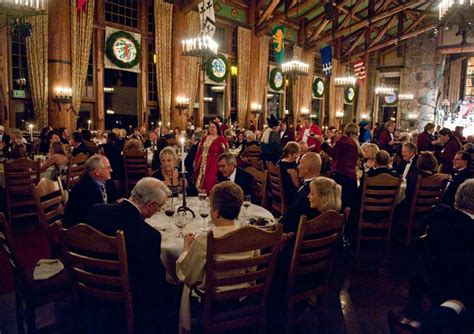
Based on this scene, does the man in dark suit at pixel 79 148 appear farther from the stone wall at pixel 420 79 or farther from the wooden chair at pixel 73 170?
the stone wall at pixel 420 79

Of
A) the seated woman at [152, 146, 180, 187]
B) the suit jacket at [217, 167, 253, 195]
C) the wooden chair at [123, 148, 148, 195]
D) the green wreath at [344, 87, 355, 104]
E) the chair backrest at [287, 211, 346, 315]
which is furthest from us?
the green wreath at [344, 87, 355, 104]

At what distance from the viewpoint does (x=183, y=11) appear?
11102 millimetres

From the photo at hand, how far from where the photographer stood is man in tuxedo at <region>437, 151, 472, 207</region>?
3.77 metres

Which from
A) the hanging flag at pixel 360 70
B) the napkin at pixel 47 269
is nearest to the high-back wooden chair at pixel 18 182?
the napkin at pixel 47 269

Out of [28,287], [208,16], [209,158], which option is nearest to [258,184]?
[209,158]

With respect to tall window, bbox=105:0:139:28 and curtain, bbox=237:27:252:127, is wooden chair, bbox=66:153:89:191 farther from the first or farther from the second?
curtain, bbox=237:27:252:127

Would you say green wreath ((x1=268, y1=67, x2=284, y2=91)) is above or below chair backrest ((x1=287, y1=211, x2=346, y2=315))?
above

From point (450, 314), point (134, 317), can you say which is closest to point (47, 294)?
point (134, 317)

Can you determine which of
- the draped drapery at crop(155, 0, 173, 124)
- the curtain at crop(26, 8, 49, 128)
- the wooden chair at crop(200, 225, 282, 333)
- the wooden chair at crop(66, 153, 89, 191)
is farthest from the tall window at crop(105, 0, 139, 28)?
the wooden chair at crop(200, 225, 282, 333)

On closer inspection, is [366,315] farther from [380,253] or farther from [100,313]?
[100,313]

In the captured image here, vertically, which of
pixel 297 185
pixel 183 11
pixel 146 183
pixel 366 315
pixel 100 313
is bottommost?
pixel 366 315

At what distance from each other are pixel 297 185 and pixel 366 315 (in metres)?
1.88

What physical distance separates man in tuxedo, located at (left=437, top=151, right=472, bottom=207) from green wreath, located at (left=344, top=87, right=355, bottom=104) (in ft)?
53.8

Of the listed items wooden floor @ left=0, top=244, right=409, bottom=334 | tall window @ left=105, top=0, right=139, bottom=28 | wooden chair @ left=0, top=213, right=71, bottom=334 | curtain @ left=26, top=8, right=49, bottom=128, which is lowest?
wooden floor @ left=0, top=244, right=409, bottom=334
